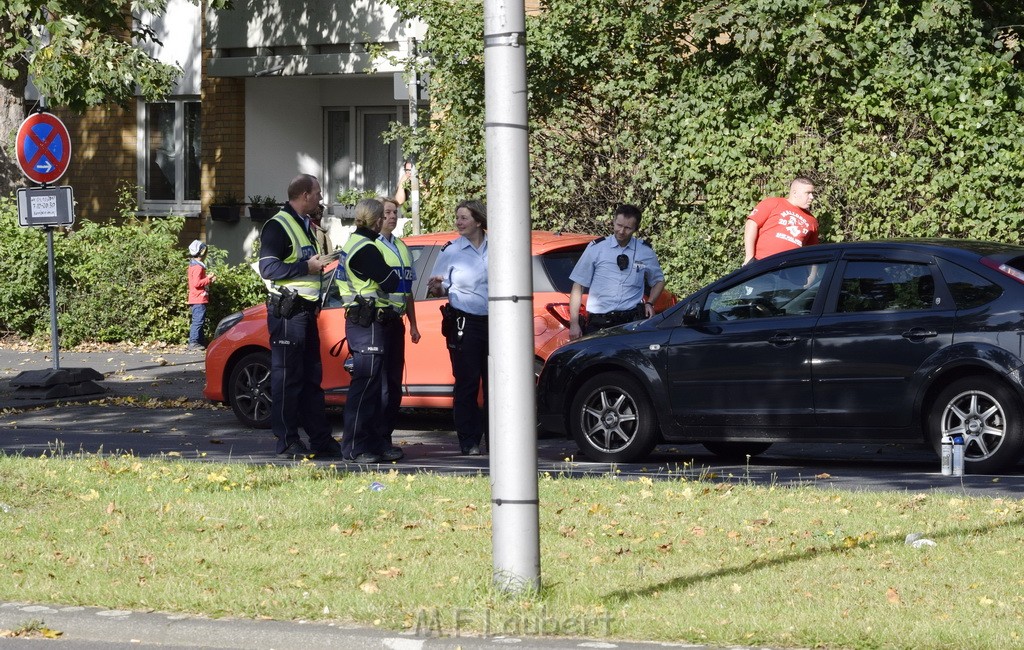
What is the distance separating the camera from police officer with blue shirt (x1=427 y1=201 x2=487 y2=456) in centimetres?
1138

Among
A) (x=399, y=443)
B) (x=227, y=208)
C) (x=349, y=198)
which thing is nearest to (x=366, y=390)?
(x=399, y=443)

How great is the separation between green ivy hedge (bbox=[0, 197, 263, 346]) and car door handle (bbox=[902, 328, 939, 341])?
12629mm

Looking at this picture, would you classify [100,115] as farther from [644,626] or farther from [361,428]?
[644,626]

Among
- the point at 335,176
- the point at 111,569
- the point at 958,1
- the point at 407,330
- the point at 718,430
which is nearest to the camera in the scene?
the point at 111,569

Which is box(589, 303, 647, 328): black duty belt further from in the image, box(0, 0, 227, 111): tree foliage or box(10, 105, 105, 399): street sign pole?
box(0, 0, 227, 111): tree foliage

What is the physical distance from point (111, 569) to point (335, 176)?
61.5 feet

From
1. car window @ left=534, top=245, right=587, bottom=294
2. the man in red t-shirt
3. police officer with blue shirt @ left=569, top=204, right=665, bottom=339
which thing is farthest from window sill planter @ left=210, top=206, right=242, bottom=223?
police officer with blue shirt @ left=569, top=204, right=665, bottom=339

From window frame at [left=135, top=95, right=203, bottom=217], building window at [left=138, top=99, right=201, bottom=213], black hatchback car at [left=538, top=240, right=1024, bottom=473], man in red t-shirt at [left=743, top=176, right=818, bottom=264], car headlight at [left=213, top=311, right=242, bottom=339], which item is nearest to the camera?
black hatchback car at [left=538, top=240, right=1024, bottom=473]

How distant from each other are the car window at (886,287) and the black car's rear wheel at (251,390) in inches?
203

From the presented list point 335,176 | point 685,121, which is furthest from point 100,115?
point 685,121

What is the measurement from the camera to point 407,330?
42.6ft

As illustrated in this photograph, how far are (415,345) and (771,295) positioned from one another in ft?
10.7

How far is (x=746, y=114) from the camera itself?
16297 mm

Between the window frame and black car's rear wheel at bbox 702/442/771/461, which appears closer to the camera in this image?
black car's rear wheel at bbox 702/442/771/461
